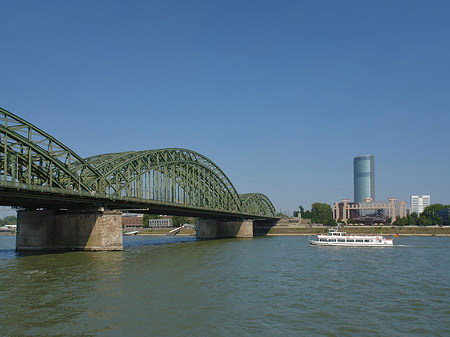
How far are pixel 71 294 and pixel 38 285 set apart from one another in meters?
5.48

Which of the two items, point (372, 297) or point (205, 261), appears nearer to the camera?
point (372, 297)

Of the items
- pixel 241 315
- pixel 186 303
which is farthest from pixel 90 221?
pixel 241 315

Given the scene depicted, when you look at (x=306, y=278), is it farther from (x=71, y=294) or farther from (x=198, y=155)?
(x=198, y=155)

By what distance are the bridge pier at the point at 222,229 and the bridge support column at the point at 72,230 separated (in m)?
69.3

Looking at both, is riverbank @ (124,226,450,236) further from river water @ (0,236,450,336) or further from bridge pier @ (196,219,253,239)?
river water @ (0,236,450,336)

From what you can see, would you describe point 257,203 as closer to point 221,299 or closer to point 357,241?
point 357,241

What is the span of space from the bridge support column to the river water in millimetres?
16281

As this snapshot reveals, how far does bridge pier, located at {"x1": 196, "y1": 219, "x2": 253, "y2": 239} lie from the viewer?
137750mm

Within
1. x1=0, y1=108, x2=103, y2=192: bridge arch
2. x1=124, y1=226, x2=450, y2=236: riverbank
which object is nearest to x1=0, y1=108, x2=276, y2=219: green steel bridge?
x1=0, y1=108, x2=103, y2=192: bridge arch

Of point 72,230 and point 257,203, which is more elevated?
point 257,203

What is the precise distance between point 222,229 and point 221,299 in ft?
369

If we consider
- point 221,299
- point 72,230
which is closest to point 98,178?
point 72,230

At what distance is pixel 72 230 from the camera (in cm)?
6862

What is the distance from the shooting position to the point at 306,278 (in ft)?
136
